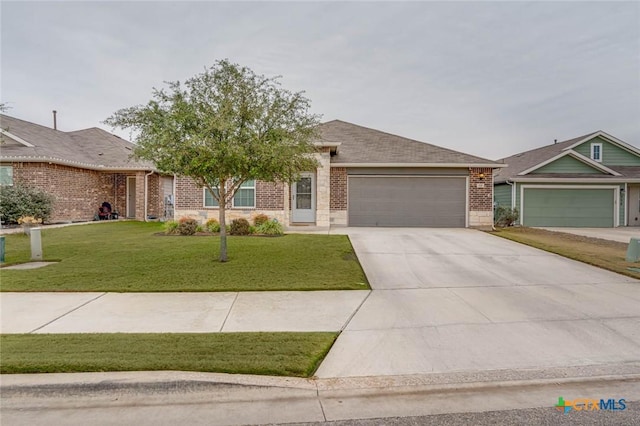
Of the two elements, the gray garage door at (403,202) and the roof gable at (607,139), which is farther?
the roof gable at (607,139)

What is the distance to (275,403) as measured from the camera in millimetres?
3238

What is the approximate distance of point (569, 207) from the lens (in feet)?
65.6

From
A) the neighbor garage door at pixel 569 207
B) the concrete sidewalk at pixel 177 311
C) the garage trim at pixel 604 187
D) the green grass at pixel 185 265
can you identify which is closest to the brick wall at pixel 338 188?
the green grass at pixel 185 265

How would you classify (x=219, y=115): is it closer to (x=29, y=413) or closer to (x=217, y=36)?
(x=29, y=413)

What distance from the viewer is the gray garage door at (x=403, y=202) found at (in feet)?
56.0

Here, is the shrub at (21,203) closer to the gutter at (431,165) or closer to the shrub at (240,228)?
the shrub at (240,228)

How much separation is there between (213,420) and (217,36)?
13.6 meters

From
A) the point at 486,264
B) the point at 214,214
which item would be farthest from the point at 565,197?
the point at 214,214

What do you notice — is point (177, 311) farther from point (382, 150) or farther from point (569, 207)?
point (569, 207)

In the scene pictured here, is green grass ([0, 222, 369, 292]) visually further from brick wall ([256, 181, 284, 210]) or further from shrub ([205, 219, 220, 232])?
brick wall ([256, 181, 284, 210])

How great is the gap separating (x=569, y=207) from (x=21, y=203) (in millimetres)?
26248

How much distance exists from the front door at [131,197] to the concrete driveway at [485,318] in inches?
Answer: 674

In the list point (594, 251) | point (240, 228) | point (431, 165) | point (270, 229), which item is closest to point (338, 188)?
point (431, 165)

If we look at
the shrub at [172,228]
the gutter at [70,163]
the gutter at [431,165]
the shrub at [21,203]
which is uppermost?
the gutter at [70,163]
